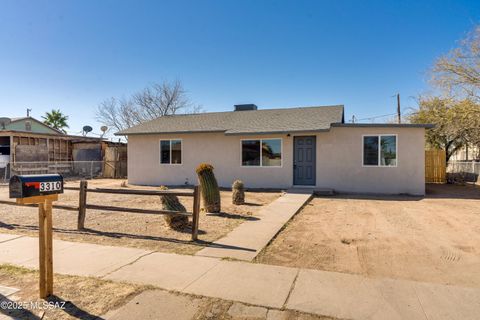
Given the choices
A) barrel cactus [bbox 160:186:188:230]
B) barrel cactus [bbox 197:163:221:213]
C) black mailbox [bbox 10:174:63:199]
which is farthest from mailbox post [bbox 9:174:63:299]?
barrel cactus [bbox 197:163:221:213]

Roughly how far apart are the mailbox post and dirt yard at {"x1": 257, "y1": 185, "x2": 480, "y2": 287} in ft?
9.34

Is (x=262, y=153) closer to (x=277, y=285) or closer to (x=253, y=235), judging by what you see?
(x=253, y=235)

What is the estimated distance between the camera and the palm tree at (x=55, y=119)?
141 feet

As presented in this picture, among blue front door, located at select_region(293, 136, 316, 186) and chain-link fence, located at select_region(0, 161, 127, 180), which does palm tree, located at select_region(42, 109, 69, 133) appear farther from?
blue front door, located at select_region(293, 136, 316, 186)

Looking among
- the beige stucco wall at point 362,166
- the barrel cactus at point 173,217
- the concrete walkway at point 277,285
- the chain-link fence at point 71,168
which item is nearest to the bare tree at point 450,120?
the beige stucco wall at point 362,166

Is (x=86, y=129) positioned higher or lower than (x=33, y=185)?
higher

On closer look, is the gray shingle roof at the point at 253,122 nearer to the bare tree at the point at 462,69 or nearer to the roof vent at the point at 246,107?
the roof vent at the point at 246,107

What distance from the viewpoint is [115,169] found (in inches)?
818

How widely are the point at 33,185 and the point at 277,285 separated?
2963 mm

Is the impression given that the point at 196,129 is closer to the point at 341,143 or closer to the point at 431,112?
the point at 341,143

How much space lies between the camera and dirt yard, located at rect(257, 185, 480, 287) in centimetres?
424

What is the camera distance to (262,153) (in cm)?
1391

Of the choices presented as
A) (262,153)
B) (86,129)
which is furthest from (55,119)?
(262,153)

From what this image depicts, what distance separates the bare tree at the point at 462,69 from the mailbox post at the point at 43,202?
749 inches
